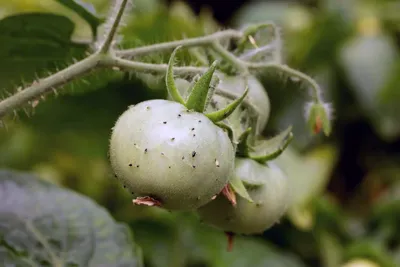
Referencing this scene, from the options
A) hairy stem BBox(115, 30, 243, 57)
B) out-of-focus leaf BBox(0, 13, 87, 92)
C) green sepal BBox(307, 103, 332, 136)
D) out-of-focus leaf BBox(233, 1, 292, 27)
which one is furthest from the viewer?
out-of-focus leaf BBox(233, 1, 292, 27)

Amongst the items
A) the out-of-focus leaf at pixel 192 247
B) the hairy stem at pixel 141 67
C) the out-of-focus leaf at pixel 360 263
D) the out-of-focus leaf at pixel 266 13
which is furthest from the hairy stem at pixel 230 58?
the out-of-focus leaf at pixel 266 13

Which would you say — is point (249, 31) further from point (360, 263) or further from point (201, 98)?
point (360, 263)

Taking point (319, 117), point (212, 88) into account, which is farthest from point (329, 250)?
point (212, 88)

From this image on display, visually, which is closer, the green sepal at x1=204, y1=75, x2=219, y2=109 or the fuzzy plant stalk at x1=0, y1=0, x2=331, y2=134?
the green sepal at x1=204, y1=75, x2=219, y2=109

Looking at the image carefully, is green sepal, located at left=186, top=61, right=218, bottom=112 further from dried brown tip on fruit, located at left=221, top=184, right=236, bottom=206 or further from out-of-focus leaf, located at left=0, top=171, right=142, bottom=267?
out-of-focus leaf, located at left=0, top=171, right=142, bottom=267

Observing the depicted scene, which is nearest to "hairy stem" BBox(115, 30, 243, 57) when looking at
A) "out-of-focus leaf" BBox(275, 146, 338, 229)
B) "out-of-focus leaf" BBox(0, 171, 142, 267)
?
"out-of-focus leaf" BBox(0, 171, 142, 267)

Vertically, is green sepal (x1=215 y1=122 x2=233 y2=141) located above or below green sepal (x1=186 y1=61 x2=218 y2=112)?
below

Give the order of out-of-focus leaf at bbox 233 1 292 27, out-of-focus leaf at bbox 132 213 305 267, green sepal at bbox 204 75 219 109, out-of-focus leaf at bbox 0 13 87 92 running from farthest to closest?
out-of-focus leaf at bbox 233 1 292 27
out-of-focus leaf at bbox 132 213 305 267
out-of-focus leaf at bbox 0 13 87 92
green sepal at bbox 204 75 219 109

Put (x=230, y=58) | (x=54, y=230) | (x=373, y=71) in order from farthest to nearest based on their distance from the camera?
(x=373, y=71)
(x=54, y=230)
(x=230, y=58)

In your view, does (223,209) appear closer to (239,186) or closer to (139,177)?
(239,186)
